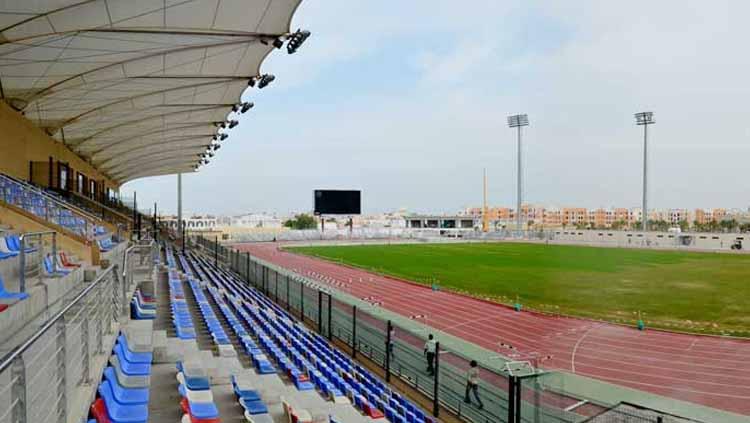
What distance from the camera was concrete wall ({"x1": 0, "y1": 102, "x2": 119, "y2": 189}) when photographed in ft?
57.8

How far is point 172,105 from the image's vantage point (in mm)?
22078

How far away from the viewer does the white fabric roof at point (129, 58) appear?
1138cm

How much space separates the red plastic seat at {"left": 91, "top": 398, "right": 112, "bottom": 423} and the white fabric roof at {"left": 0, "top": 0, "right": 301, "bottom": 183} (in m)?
9.07

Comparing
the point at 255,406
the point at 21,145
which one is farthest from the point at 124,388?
the point at 21,145

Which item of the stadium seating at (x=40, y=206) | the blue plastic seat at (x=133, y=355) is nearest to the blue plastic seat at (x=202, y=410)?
the blue plastic seat at (x=133, y=355)

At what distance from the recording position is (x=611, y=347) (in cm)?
1636

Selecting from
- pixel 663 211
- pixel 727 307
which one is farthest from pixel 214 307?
pixel 663 211

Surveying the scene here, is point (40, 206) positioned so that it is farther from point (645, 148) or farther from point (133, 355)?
point (645, 148)

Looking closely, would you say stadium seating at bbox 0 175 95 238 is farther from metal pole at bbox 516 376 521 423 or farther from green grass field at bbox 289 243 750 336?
green grass field at bbox 289 243 750 336

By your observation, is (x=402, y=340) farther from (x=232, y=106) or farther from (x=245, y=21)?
(x=232, y=106)

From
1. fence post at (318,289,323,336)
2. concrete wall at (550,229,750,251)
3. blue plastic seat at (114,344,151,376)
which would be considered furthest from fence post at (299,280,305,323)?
concrete wall at (550,229,750,251)

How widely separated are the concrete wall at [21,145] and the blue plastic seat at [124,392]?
51.8 ft

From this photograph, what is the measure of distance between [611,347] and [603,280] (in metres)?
16.8

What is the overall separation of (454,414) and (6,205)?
1042 cm
